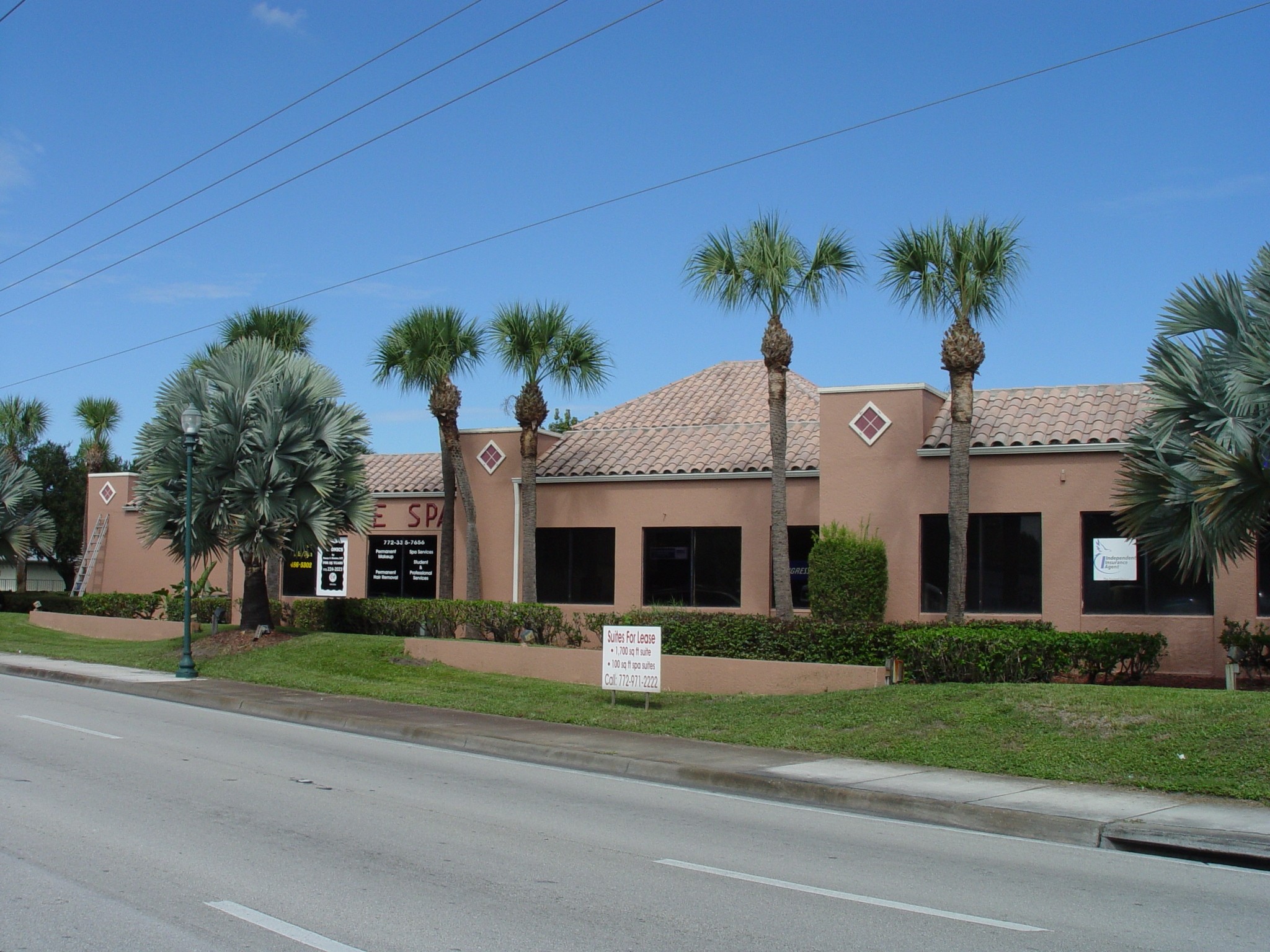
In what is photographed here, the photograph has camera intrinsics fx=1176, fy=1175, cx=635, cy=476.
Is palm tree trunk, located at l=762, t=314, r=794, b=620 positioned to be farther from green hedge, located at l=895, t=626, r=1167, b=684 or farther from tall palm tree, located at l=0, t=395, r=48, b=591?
tall palm tree, located at l=0, t=395, r=48, b=591

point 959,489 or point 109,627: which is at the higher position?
point 959,489

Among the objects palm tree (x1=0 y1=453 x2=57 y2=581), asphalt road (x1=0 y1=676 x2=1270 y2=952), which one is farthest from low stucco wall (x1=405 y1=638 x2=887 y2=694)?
palm tree (x1=0 y1=453 x2=57 y2=581)

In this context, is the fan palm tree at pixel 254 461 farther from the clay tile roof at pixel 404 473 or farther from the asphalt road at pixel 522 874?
the asphalt road at pixel 522 874

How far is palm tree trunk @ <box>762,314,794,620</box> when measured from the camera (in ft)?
66.4

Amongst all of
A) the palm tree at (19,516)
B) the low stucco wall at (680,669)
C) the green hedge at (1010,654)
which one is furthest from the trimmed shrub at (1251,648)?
the palm tree at (19,516)

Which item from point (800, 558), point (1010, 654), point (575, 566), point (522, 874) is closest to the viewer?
point (522, 874)

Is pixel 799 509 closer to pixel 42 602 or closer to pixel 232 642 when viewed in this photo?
pixel 232 642

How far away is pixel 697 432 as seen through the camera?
88.6 ft

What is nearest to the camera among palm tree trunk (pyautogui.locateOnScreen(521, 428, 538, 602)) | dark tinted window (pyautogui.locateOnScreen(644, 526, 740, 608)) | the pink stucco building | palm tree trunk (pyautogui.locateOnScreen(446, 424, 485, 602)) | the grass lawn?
the grass lawn

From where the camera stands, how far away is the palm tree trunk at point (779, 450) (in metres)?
20.2

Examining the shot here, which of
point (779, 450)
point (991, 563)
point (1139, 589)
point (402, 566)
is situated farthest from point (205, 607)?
point (1139, 589)

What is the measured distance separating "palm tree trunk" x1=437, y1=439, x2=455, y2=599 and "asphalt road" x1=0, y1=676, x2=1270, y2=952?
14849 millimetres

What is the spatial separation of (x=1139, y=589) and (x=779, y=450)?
252 inches

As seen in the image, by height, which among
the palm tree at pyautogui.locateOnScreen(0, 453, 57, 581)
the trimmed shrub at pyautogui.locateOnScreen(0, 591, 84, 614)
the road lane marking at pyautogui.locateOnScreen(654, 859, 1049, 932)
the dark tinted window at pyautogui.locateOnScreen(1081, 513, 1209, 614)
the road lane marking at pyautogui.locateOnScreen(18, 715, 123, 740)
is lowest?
the road lane marking at pyautogui.locateOnScreen(18, 715, 123, 740)
